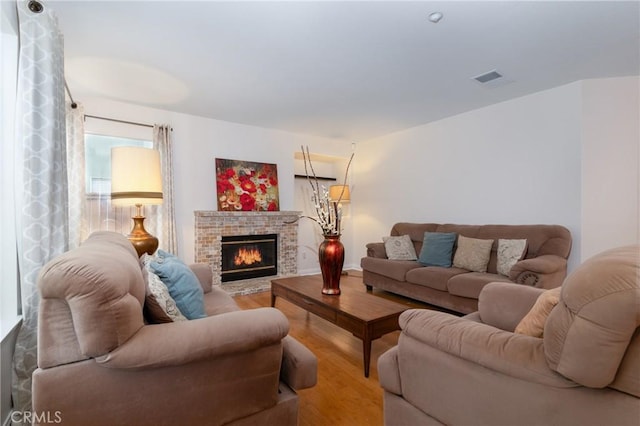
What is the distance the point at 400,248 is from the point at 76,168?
402 centimetres

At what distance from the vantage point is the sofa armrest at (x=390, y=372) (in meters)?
1.32

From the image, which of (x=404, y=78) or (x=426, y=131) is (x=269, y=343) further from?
(x=426, y=131)

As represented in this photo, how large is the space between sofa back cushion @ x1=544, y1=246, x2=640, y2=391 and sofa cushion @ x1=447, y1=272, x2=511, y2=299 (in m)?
2.20

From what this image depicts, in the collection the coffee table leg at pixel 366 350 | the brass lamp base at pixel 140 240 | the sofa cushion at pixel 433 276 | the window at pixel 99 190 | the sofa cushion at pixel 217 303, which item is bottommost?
the coffee table leg at pixel 366 350

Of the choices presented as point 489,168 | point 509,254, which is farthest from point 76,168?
point 489,168

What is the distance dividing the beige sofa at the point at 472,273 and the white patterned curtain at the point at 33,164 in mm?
3253

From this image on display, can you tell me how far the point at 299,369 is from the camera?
1.34 meters

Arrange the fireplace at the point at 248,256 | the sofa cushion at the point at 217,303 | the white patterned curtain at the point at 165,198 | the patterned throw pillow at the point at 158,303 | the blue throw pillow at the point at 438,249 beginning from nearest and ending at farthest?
1. the patterned throw pillow at the point at 158,303
2. the sofa cushion at the point at 217,303
3. the blue throw pillow at the point at 438,249
4. the white patterned curtain at the point at 165,198
5. the fireplace at the point at 248,256

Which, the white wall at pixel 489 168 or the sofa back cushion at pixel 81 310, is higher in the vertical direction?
the white wall at pixel 489 168

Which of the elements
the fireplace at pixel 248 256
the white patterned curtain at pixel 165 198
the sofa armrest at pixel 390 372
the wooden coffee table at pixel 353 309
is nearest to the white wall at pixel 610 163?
the wooden coffee table at pixel 353 309

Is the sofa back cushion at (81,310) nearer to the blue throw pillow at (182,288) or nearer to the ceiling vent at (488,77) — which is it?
the blue throw pillow at (182,288)

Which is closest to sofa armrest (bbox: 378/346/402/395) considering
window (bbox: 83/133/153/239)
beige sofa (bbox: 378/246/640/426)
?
beige sofa (bbox: 378/246/640/426)

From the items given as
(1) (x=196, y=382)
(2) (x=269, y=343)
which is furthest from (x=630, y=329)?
(1) (x=196, y=382)

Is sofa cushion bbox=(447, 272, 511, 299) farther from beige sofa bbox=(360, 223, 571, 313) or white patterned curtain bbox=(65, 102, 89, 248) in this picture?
white patterned curtain bbox=(65, 102, 89, 248)
